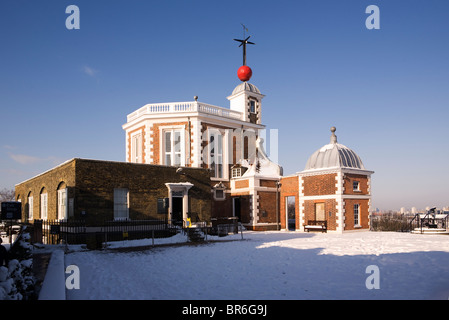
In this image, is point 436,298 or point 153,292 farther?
point 153,292

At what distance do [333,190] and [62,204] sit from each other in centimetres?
1849

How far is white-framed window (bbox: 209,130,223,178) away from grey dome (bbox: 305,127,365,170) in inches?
292

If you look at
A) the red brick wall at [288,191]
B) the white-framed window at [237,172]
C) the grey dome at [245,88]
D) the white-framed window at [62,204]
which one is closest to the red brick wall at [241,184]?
the white-framed window at [237,172]

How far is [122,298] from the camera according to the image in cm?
772

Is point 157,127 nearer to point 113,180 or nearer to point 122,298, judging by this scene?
point 113,180

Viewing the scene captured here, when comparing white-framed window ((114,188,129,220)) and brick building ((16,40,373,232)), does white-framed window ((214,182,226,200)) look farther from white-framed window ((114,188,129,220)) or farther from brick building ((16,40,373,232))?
white-framed window ((114,188,129,220))

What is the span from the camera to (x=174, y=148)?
94.0 ft

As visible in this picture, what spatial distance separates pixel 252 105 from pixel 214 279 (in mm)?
25700

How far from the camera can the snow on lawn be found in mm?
8172

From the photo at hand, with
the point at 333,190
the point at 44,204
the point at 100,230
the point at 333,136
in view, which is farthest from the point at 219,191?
the point at 44,204
